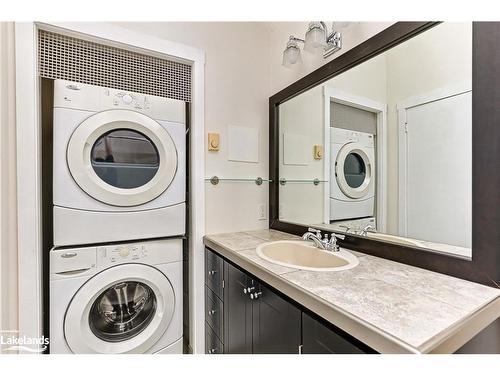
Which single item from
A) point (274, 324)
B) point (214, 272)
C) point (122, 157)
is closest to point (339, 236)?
point (274, 324)

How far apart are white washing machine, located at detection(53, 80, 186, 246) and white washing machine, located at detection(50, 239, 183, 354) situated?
0.09 meters

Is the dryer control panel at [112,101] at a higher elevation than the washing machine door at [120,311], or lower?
higher

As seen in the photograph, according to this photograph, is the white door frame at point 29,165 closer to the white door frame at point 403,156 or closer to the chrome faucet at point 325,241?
the chrome faucet at point 325,241

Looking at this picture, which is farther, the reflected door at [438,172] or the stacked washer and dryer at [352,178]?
the stacked washer and dryer at [352,178]

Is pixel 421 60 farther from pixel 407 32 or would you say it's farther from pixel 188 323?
pixel 188 323

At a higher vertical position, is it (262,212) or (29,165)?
(29,165)

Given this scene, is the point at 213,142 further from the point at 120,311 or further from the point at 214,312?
the point at 120,311

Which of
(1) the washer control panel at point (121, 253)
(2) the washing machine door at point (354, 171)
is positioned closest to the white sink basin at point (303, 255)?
(2) the washing machine door at point (354, 171)

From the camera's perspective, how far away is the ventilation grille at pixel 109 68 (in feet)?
4.64

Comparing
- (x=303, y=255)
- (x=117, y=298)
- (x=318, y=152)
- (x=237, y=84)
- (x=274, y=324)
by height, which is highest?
(x=237, y=84)

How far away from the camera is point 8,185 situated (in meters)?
1.26

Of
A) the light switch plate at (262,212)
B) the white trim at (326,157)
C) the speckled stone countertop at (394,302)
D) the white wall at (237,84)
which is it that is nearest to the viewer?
the speckled stone countertop at (394,302)

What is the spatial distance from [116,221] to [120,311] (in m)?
0.57
